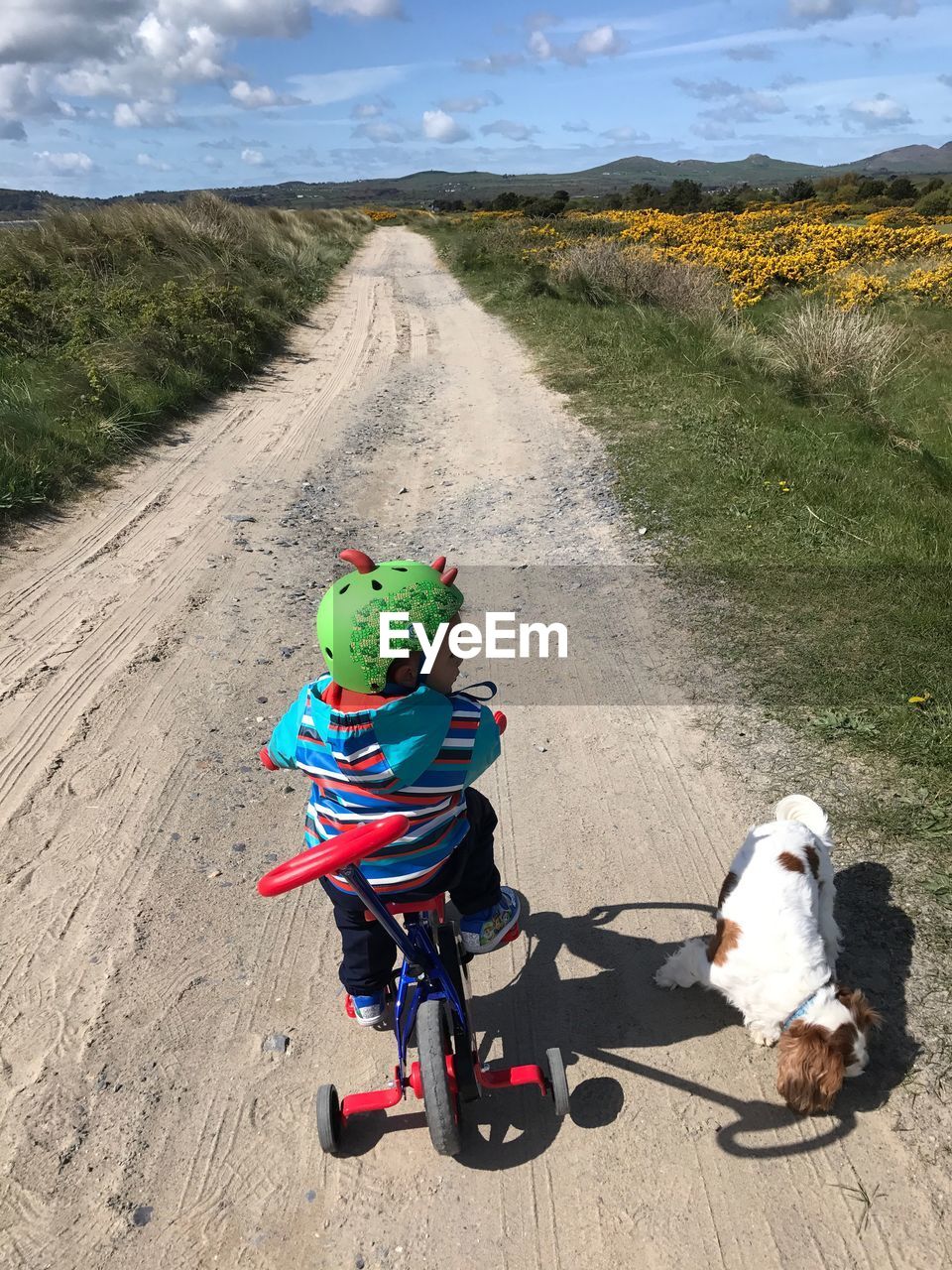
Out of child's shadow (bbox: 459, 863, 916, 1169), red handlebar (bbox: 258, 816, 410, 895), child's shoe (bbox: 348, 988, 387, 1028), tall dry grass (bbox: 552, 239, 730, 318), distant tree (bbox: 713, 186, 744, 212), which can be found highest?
distant tree (bbox: 713, 186, 744, 212)

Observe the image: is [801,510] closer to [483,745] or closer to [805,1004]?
[805,1004]

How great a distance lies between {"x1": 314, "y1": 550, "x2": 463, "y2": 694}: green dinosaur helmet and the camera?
6.13 ft

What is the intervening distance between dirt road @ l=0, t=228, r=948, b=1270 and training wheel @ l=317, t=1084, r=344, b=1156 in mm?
114

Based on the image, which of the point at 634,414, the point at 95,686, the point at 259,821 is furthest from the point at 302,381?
the point at 259,821

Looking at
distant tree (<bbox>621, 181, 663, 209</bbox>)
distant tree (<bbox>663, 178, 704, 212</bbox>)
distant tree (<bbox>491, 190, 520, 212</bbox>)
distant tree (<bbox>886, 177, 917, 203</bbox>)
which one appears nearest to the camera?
distant tree (<bbox>886, 177, 917, 203</bbox>)

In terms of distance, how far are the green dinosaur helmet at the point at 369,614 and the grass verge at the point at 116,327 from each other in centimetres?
592

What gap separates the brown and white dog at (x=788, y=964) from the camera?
2.34 m

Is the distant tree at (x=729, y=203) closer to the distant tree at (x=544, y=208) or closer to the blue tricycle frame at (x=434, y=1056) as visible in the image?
the distant tree at (x=544, y=208)

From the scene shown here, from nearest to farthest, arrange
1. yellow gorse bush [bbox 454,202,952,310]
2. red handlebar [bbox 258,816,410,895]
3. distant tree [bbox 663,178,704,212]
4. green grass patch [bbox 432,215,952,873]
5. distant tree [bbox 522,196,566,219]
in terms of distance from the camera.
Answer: red handlebar [bbox 258,816,410,895]
green grass patch [bbox 432,215,952,873]
yellow gorse bush [bbox 454,202,952,310]
distant tree [bbox 663,178,704,212]
distant tree [bbox 522,196,566,219]

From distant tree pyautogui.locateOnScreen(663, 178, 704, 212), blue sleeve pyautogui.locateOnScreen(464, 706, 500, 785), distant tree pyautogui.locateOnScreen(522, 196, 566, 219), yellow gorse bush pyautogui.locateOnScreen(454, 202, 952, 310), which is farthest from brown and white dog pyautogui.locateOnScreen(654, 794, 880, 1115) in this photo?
distant tree pyautogui.locateOnScreen(522, 196, 566, 219)

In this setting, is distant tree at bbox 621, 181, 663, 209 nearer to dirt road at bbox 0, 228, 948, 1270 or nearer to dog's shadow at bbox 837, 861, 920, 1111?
dirt road at bbox 0, 228, 948, 1270

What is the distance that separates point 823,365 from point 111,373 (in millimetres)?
8334

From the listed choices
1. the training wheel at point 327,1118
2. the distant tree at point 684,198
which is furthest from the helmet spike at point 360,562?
the distant tree at point 684,198

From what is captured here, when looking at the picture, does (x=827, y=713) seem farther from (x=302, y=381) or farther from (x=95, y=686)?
(x=302, y=381)
